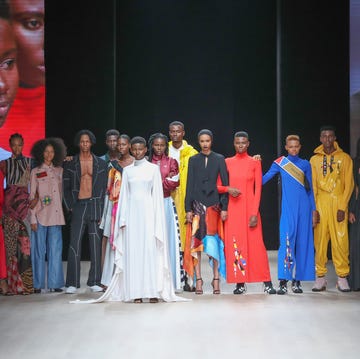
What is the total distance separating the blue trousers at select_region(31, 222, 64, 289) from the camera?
7.54 m

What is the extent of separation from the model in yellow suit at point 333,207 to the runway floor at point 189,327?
0.25 m

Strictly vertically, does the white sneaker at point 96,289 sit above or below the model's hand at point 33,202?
below

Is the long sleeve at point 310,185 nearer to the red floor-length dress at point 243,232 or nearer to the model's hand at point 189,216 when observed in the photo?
the red floor-length dress at point 243,232

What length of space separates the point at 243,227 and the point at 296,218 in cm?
46

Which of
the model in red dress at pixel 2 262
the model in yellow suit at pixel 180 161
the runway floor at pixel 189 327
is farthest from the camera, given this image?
the model in yellow suit at pixel 180 161

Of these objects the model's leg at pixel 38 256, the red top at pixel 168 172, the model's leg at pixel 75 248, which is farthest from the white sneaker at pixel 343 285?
the model's leg at pixel 38 256

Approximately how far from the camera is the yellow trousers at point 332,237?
7.52 meters

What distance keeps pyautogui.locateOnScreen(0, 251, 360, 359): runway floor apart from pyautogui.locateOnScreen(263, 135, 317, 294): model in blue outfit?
0.80ft

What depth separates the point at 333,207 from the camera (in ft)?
24.7

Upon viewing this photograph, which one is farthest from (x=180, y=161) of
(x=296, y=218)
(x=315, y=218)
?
(x=315, y=218)

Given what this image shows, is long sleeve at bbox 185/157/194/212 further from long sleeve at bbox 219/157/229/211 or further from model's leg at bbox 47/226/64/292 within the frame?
model's leg at bbox 47/226/64/292

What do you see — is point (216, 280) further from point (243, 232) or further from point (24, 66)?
point (24, 66)

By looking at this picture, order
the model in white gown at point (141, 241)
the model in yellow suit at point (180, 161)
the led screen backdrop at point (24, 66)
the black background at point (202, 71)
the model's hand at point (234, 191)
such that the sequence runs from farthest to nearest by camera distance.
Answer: the black background at point (202, 71)
the led screen backdrop at point (24, 66)
the model in yellow suit at point (180, 161)
the model's hand at point (234, 191)
the model in white gown at point (141, 241)

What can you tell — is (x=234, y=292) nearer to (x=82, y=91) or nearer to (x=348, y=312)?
(x=348, y=312)
